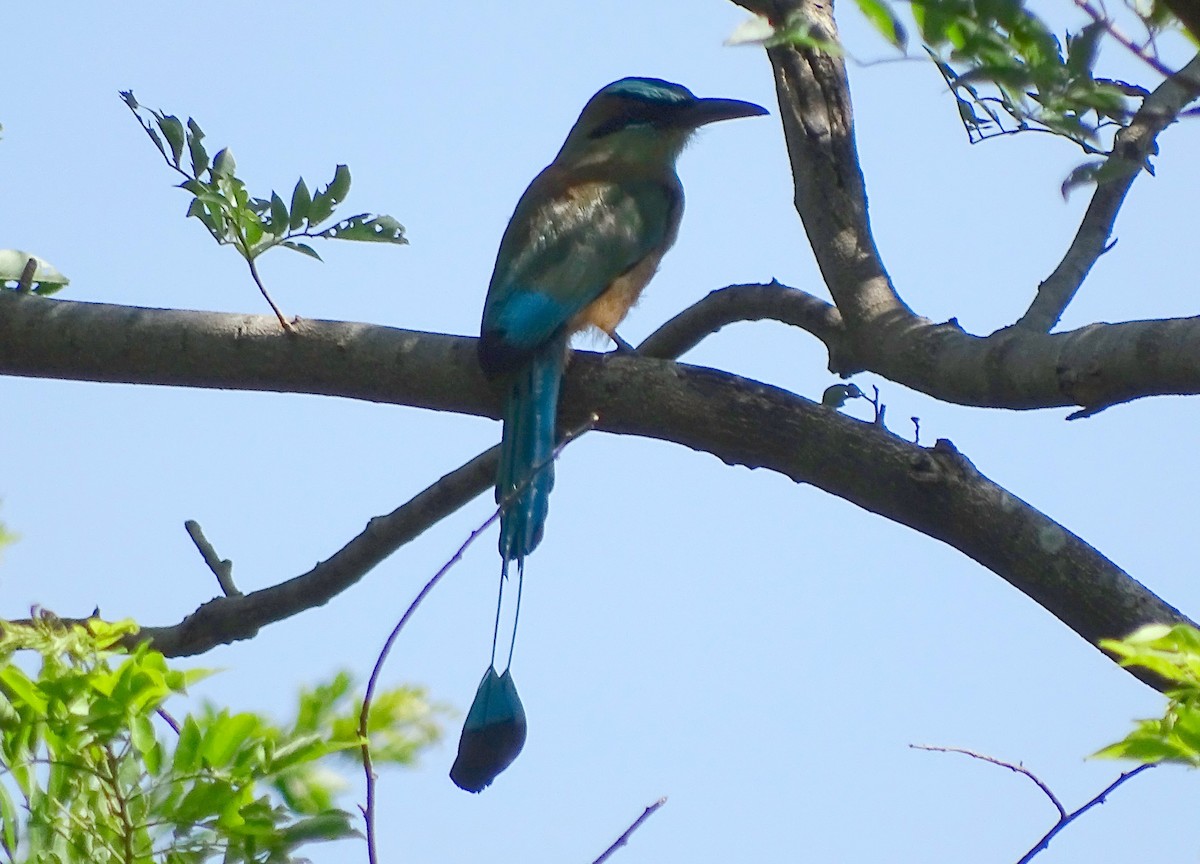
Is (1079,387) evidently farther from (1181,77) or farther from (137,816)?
(137,816)

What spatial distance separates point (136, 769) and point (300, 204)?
1.52 metres

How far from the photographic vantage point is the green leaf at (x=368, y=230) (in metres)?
3.10

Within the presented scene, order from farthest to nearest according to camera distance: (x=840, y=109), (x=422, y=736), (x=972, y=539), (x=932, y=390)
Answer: (x=840, y=109), (x=932, y=390), (x=972, y=539), (x=422, y=736)

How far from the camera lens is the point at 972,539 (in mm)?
2459

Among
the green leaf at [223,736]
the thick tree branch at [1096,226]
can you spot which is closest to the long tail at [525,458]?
the thick tree branch at [1096,226]

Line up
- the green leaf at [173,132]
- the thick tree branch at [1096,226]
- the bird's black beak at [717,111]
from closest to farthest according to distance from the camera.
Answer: the thick tree branch at [1096,226], the green leaf at [173,132], the bird's black beak at [717,111]

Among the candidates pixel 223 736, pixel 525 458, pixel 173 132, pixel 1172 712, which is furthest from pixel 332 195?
pixel 1172 712

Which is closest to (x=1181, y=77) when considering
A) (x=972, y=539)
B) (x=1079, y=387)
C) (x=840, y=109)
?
(x=1079, y=387)

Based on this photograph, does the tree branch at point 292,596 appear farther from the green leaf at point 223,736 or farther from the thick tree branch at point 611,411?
the green leaf at point 223,736

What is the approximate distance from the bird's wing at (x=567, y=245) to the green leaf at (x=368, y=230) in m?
0.37

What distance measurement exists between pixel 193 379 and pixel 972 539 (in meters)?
1.58

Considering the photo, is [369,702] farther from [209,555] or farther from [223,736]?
[209,555]

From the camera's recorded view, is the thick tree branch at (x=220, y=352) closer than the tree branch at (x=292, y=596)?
Yes

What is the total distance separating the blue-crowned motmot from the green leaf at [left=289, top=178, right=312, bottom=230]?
458 millimetres
